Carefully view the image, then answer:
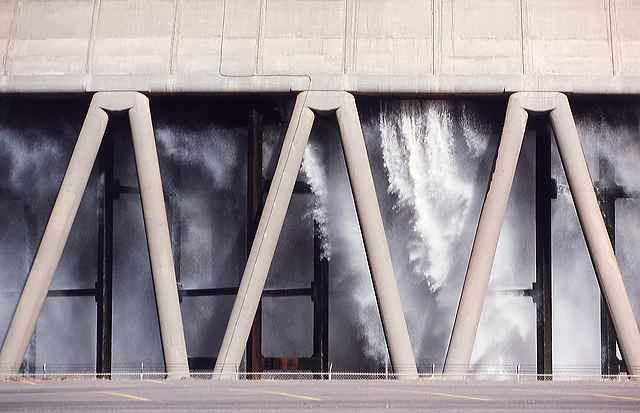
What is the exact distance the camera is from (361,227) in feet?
112

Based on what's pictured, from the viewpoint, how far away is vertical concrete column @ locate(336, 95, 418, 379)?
33.2 meters

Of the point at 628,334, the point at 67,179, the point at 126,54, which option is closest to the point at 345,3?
the point at 126,54

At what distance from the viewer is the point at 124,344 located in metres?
38.8

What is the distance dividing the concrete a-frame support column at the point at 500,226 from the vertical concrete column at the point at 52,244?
9.69 metres

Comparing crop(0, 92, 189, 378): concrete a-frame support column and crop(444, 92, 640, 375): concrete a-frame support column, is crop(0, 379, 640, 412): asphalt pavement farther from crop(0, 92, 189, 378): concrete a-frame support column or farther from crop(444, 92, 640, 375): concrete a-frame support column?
crop(0, 92, 189, 378): concrete a-frame support column

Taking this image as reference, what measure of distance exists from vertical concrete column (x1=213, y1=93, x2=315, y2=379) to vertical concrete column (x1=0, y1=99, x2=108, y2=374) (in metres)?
4.54

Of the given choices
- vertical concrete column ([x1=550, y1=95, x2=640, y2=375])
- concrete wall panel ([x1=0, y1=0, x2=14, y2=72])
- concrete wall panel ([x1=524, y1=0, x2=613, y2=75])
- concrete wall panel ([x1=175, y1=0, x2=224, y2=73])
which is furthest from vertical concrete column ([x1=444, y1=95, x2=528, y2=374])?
concrete wall panel ([x1=0, y1=0, x2=14, y2=72])

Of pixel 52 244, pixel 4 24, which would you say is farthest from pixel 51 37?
pixel 52 244

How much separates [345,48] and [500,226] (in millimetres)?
5736

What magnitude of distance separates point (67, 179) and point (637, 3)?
14.7 meters

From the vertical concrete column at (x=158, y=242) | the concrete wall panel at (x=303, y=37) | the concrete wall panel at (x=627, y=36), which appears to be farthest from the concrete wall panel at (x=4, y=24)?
the concrete wall panel at (x=627, y=36)

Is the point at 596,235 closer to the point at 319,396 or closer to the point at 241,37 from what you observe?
the point at 241,37

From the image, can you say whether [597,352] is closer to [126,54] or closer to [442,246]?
[442,246]

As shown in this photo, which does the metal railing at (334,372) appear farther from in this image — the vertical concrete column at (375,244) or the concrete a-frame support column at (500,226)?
the concrete a-frame support column at (500,226)
